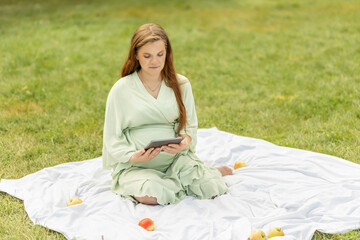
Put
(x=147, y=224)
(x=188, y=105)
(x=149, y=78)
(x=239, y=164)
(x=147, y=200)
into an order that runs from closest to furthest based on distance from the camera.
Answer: (x=147, y=224) → (x=147, y=200) → (x=149, y=78) → (x=188, y=105) → (x=239, y=164)

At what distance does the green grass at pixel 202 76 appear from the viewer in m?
6.01

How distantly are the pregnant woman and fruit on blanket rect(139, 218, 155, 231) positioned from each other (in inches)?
12.6

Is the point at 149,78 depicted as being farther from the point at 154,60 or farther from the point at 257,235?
the point at 257,235

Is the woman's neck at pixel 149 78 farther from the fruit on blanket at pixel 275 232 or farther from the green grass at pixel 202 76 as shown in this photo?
the fruit on blanket at pixel 275 232

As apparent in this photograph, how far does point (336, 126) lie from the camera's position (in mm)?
6285

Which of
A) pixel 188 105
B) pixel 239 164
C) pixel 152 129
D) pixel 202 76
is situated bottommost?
pixel 239 164

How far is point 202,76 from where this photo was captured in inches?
355

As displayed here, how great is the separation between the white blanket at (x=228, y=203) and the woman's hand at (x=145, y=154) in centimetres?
45

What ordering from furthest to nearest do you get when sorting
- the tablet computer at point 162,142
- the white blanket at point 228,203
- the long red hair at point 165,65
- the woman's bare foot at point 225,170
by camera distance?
1. the woman's bare foot at point 225,170
2. the long red hair at point 165,65
3. the tablet computer at point 162,142
4. the white blanket at point 228,203

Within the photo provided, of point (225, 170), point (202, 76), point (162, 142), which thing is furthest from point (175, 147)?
point (202, 76)

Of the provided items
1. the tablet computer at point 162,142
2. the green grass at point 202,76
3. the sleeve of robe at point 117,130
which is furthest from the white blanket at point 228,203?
the tablet computer at point 162,142

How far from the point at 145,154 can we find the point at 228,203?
0.93m

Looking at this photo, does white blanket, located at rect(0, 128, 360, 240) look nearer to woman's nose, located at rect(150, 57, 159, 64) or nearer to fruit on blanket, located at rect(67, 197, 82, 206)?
fruit on blanket, located at rect(67, 197, 82, 206)

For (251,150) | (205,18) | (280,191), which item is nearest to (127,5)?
(205,18)
